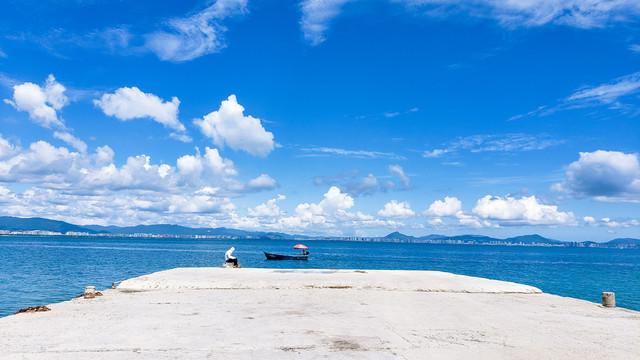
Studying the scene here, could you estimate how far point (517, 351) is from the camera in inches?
478

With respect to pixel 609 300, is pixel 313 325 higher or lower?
lower

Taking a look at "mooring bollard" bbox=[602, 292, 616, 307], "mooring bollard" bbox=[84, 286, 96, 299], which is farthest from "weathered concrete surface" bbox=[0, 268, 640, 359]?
"mooring bollard" bbox=[602, 292, 616, 307]

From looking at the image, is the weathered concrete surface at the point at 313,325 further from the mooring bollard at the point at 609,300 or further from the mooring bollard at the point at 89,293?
the mooring bollard at the point at 609,300

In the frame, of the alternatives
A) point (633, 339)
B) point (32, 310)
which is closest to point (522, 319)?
point (633, 339)

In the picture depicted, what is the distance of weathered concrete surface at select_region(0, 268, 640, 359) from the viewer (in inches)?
458

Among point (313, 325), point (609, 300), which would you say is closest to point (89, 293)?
point (313, 325)

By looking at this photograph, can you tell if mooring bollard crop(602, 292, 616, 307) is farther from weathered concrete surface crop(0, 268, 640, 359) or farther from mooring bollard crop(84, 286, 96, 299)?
mooring bollard crop(84, 286, 96, 299)

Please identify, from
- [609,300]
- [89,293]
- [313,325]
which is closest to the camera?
[313,325]

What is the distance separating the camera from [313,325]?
48.3ft

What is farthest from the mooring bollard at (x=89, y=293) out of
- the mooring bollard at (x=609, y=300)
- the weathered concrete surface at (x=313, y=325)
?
the mooring bollard at (x=609, y=300)

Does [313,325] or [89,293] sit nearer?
[313,325]

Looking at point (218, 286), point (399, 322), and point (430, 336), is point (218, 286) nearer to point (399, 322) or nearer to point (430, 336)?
point (399, 322)

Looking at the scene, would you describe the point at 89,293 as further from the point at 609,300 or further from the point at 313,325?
the point at 609,300

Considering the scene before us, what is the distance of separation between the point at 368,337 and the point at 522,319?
744 cm
